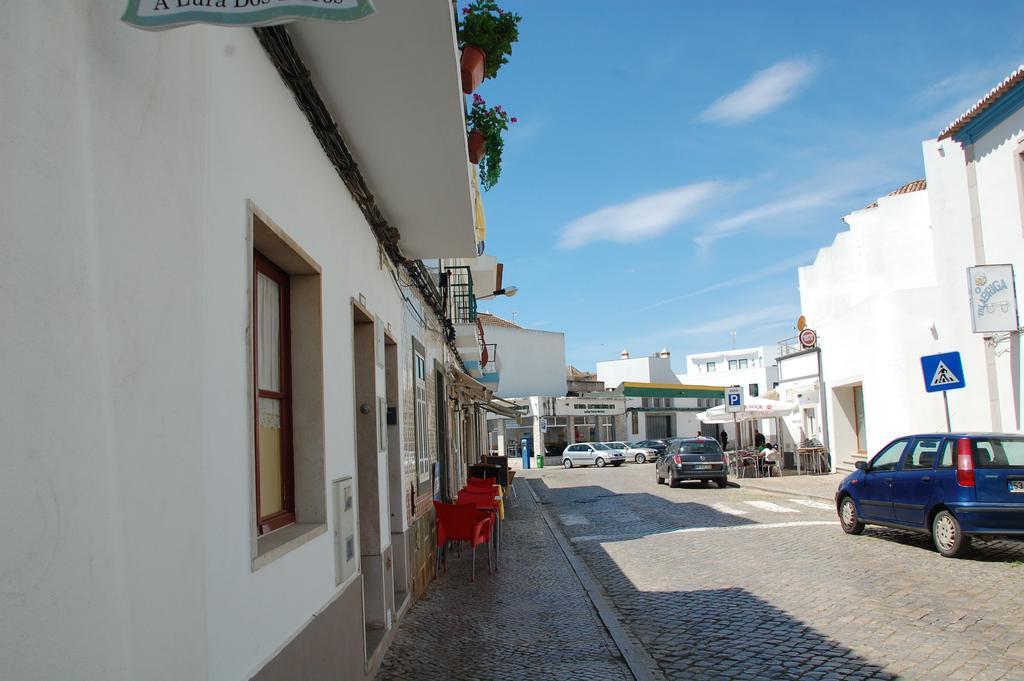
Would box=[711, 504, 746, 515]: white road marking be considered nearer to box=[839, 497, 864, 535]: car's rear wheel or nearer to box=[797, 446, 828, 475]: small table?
box=[839, 497, 864, 535]: car's rear wheel

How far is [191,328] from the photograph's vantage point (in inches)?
115

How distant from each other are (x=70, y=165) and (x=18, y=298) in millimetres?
448

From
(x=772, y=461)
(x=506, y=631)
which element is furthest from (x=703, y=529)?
(x=772, y=461)

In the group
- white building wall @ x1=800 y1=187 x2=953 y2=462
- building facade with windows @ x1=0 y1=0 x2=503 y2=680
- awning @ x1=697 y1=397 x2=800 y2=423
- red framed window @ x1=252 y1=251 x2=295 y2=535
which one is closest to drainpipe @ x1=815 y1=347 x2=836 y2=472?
white building wall @ x1=800 y1=187 x2=953 y2=462

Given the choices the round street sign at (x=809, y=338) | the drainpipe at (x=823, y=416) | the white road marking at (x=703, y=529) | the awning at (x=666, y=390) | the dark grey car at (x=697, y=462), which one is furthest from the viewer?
the awning at (x=666, y=390)

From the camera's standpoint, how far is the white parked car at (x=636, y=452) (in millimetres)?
44531

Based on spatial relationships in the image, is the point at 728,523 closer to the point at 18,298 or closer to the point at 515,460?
the point at 18,298

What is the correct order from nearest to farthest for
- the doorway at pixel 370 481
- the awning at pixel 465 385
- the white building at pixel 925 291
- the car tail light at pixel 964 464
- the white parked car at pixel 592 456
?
the doorway at pixel 370 481, the car tail light at pixel 964 464, the white building at pixel 925 291, the awning at pixel 465 385, the white parked car at pixel 592 456

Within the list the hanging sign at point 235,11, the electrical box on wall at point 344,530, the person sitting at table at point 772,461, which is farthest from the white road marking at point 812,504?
the hanging sign at point 235,11

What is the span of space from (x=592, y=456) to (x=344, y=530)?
128 feet

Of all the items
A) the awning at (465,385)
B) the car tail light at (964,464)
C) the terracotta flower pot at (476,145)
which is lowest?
the car tail light at (964,464)

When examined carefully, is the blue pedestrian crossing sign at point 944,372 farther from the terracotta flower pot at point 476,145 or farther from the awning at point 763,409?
the awning at point 763,409

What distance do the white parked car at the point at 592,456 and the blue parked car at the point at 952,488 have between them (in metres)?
31.8

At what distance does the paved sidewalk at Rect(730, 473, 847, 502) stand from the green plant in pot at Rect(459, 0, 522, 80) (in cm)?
1494
